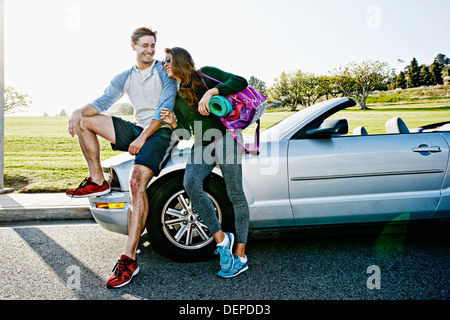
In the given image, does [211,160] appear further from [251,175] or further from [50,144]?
[50,144]

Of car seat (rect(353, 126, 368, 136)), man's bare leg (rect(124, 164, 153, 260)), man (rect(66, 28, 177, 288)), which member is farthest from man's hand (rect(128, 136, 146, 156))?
car seat (rect(353, 126, 368, 136))

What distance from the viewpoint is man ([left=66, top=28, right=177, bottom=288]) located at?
2832mm

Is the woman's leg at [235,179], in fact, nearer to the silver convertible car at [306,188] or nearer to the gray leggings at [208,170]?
the gray leggings at [208,170]

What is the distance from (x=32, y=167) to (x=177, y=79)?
7060 millimetres

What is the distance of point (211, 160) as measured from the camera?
280 centimetres

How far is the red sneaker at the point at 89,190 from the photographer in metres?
3.07

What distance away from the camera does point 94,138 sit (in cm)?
316

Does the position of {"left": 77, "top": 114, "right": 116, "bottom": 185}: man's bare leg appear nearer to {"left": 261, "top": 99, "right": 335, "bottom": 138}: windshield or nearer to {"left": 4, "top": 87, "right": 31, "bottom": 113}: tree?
{"left": 261, "top": 99, "right": 335, "bottom": 138}: windshield

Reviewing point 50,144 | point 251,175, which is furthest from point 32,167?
point 251,175

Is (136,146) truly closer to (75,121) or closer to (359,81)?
(75,121)

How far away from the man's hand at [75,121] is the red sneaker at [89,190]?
44 cm

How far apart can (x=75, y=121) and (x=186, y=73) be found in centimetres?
104

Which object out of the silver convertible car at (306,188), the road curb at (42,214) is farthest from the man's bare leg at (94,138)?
the road curb at (42,214)

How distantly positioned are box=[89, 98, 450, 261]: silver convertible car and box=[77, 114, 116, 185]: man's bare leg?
0.13m
